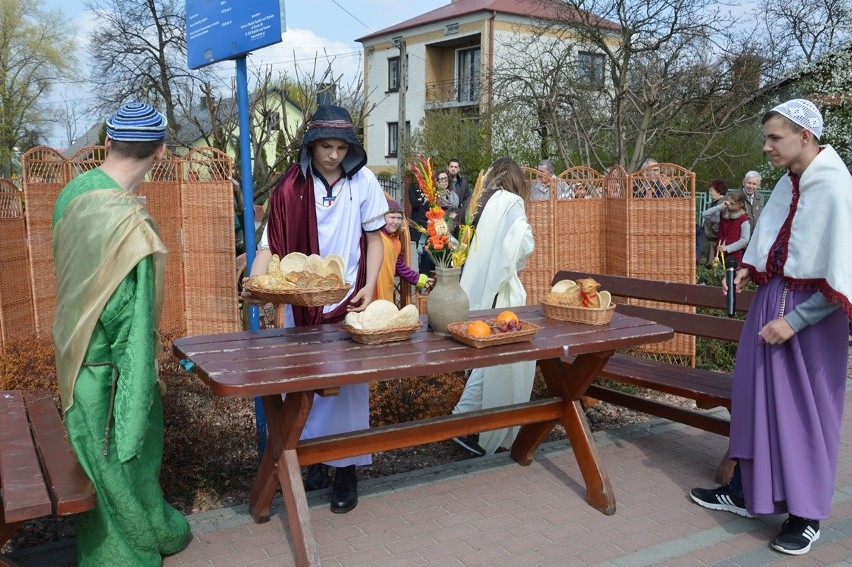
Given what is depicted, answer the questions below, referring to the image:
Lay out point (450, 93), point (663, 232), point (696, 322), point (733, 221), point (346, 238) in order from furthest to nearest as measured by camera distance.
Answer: point (450, 93), point (733, 221), point (663, 232), point (696, 322), point (346, 238)

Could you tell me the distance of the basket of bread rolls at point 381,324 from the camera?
141 inches

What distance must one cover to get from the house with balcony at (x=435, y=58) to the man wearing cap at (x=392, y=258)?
22904mm

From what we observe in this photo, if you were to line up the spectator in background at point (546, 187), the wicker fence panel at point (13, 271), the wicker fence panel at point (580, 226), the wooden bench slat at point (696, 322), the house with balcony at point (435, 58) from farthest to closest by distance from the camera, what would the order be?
the house with balcony at point (435, 58) → the wicker fence panel at point (580, 226) → the spectator in background at point (546, 187) → the wicker fence panel at point (13, 271) → the wooden bench slat at point (696, 322)

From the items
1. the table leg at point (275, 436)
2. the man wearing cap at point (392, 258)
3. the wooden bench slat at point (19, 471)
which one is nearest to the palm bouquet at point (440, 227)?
the table leg at point (275, 436)

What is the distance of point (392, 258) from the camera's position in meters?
6.82

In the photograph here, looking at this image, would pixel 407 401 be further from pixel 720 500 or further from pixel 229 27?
pixel 229 27

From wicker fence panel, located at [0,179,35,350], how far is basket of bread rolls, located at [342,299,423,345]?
382cm

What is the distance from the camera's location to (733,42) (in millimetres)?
12203

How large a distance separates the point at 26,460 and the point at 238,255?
6.07m

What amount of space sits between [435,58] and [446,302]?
3341 centimetres

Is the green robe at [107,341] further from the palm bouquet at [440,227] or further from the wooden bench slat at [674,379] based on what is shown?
the wooden bench slat at [674,379]

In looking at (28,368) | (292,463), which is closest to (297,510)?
(292,463)

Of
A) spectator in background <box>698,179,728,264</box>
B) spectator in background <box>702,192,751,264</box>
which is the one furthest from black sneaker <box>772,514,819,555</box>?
spectator in background <box>698,179,728,264</box>

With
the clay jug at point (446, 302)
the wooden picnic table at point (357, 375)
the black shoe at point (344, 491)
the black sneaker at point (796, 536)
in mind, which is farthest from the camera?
the black shoe at point (344, 491)
